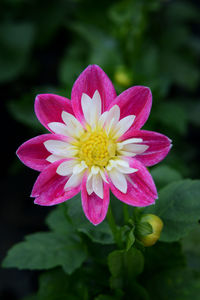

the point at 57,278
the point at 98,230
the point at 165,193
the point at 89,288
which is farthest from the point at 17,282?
the point at 165,193

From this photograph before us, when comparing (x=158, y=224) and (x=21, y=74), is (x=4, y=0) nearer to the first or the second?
(x=21, y=74)

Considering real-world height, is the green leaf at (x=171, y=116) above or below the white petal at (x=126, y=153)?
below

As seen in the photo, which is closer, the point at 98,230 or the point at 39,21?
the point at 98,230

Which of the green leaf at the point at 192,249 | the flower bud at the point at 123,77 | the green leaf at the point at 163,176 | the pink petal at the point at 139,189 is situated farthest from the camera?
the flower bud at the point at 123,77

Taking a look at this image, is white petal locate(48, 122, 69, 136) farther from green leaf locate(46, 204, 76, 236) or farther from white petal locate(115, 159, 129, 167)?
green leaf locate(46, 204, 76, 236)

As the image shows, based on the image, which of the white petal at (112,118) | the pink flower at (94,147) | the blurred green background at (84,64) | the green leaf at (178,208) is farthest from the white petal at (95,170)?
the blurred green background at (84,64)

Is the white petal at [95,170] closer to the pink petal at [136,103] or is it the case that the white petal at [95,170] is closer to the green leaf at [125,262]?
the pink petal at [136,103]

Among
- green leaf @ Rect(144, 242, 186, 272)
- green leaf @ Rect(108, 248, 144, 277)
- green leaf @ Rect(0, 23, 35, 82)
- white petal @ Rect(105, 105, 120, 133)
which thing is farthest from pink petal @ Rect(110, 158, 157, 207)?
green leaf @ Rect(0, 23, 35, 82)
